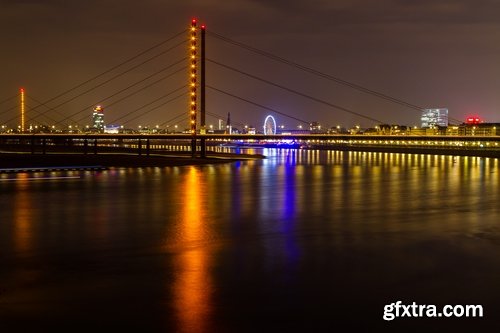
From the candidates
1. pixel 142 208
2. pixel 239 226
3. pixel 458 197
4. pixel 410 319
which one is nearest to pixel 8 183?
pixel 142 208

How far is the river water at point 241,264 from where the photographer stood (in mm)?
6438

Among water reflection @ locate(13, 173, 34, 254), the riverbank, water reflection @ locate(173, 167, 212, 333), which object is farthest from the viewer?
the riverbank

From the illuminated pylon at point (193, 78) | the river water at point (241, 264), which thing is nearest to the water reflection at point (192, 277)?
the river water at point (241, 264)

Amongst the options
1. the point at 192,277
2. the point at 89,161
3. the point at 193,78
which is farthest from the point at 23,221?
the point at 193,78

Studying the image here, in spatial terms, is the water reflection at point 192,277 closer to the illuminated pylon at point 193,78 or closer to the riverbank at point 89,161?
the riverbank at point 89,161

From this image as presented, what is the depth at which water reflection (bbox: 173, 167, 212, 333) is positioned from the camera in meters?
6.40

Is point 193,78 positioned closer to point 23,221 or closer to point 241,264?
point 23,221

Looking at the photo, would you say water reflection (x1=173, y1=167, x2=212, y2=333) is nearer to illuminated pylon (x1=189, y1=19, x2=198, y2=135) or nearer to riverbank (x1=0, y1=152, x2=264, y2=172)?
riverbank (x1=0, y1=152, x2=264, y2=172)

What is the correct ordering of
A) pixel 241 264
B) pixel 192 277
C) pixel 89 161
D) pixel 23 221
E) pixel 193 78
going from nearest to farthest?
pixel 192 277 → pixel 241 264 → pixel 23 221 → pixel 89 161 → pixel 193 78

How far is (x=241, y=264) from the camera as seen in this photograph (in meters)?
8.98

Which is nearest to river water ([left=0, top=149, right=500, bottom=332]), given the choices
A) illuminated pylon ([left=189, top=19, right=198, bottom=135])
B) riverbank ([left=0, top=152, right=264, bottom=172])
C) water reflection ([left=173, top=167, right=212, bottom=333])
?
water reflection ([left=173, top=167, right=212, bottom=333])

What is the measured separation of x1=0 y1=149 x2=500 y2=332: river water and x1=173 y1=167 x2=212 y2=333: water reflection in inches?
0.8

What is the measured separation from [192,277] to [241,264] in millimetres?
1038

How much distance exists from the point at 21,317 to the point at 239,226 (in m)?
6.95
